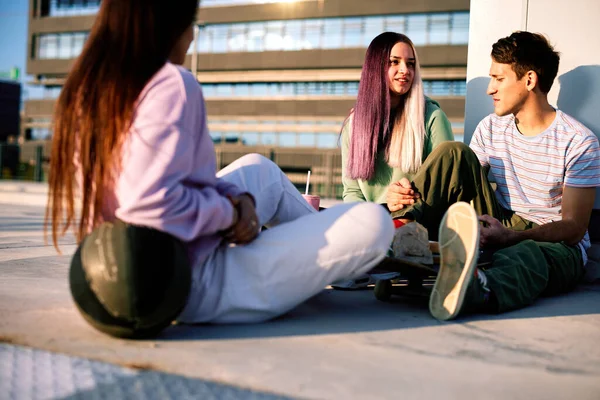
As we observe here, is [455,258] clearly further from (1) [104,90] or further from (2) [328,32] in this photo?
(2) [328,32]

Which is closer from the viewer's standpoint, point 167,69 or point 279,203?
point 167,69

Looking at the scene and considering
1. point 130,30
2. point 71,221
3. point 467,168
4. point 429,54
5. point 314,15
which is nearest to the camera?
point 130,30

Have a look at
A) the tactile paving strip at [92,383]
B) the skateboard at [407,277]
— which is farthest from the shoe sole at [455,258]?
the tactile paving strip at [92,383]

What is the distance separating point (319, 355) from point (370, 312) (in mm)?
791

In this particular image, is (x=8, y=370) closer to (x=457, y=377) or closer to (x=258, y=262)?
(x=258, y=262)

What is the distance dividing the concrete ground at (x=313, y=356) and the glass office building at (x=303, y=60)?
89.4 ft

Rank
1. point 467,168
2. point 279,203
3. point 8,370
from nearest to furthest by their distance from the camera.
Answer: point 8,370
point 279,203
point 467,168

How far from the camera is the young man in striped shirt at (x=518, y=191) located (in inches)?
105

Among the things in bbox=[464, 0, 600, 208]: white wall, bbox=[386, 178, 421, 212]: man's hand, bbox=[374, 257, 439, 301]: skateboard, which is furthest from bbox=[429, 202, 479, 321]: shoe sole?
bbox=[464, 0, 600, 208]: white wall

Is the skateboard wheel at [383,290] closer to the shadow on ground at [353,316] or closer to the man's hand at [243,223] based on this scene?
the shadow on ground at [353,316]

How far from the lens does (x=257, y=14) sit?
3425cm

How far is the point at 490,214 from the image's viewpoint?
3.24 meters

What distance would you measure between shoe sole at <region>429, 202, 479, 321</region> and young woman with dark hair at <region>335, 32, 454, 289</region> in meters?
1.18

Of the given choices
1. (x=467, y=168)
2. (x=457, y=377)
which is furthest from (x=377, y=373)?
(x=467, y=168)
